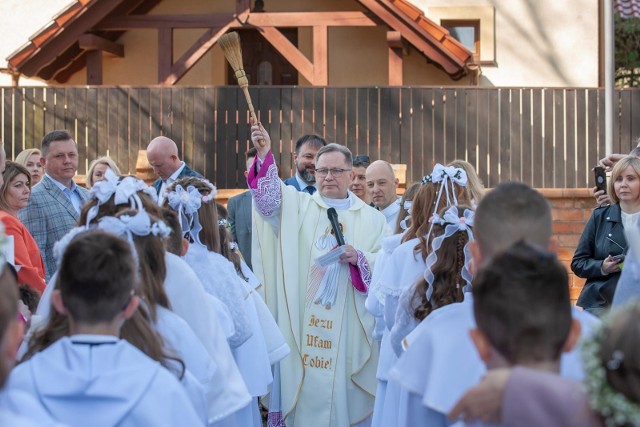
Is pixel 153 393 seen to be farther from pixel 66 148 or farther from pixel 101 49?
pixel 101 49

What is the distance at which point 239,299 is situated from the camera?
5328 millimetres

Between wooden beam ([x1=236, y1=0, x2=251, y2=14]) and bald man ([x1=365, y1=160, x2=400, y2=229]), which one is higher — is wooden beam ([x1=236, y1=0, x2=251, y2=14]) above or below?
above

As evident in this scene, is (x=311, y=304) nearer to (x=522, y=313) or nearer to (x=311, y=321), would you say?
(x=311, y=321)

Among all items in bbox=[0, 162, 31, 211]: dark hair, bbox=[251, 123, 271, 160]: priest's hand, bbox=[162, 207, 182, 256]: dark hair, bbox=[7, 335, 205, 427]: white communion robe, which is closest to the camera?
bbox=[7, 335, 205, 427]: white communion robe

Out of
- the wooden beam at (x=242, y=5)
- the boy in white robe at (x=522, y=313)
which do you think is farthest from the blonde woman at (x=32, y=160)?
the boy in white robe at (x=522, y=313)

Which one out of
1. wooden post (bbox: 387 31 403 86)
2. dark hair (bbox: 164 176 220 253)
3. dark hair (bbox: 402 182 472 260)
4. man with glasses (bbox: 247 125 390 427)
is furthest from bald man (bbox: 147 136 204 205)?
wooden post (bbox: 387 31 403 86)

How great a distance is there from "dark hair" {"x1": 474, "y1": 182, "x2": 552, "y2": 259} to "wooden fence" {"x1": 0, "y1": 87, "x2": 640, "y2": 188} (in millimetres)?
10986

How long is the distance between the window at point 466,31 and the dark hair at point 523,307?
14551 millimetres

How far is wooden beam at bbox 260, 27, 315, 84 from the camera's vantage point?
1498 centimetres

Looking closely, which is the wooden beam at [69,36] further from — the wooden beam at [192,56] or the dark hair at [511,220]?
the dark hair at [511,220]

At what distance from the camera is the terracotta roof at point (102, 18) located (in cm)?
1470

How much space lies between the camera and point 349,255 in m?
7.75

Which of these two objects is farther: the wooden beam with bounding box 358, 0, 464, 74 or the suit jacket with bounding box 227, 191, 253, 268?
the wooden beam with bounding box 358, 0, 464, 74

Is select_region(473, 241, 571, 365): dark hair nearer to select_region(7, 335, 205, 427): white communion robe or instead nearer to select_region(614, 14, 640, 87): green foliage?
select_region(7, 335, 205, 427): white communion robe
